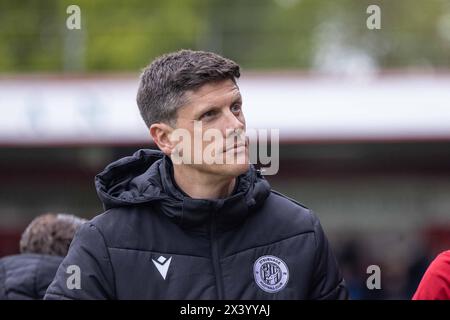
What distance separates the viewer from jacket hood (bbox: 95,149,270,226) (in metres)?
3.02

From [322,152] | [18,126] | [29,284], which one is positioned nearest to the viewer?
[29,284]

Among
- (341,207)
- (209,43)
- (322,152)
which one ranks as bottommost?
(341,207)

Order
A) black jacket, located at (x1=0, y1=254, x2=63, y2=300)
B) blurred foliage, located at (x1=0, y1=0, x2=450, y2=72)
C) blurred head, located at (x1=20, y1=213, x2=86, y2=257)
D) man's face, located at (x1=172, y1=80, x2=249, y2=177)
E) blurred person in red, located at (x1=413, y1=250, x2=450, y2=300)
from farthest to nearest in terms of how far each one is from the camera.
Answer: blurred foliage, located at (x1=0, y1=0, x2=450, y2=72) → blurred head, located at (x1=20, y1=213, x2=86, y2=257) → black jacket, located at (x1=0, y1=254, x2=63, y2=300) → man's face, located at (x1=172, y1=80, x2=249, y2=177) → blurred person in red, located at (x1=413, y1=250, x2=450, y2=300)

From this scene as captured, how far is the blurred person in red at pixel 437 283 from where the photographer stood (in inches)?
115

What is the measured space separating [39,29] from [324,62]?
7162 millimetres

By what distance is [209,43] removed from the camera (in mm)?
18844

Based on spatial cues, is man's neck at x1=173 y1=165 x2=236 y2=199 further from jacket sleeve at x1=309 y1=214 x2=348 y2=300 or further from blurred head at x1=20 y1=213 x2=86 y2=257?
blurred head at x1=20 y1=213 x2=86 y2=257

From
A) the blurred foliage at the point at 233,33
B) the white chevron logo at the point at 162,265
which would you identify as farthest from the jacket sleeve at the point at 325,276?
the blurred foliage at the point at 233,33

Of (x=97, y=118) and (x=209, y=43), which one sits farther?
(x=209, y=43)

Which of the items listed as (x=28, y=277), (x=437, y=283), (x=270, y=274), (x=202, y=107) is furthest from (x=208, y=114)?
(x=28, y=277)

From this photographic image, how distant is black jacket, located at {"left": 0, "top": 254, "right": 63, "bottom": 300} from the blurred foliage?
16.4 m

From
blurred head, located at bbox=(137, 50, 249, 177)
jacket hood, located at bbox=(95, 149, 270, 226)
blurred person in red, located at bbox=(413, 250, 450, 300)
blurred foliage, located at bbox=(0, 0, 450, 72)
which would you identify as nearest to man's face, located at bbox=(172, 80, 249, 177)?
blurred head, located at bbox=(137, 50, 249, 177)
